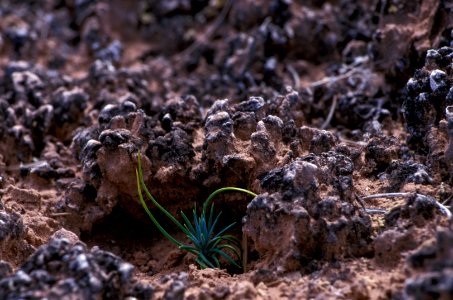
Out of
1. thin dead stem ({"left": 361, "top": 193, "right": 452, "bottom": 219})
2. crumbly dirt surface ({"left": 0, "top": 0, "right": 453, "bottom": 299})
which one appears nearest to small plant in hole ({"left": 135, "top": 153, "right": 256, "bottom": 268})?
crumbly dirt surface ({"left": 0, "top": 0, "right": 453, "bottom": 299})

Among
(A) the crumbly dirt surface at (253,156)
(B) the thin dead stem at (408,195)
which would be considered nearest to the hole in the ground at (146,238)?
(A) the crumbly dirt surface at (253,156)

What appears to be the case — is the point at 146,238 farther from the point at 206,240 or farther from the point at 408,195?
the point at 408,195

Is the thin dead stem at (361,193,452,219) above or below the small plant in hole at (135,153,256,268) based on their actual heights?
above

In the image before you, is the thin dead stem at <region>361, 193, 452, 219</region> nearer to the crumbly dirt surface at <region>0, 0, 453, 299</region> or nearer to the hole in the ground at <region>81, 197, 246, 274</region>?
the crumbly dirt surface at <region>0, 0, 453, 299</region>

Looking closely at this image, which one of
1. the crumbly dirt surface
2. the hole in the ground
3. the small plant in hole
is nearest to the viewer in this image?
the crumbly dirt surface

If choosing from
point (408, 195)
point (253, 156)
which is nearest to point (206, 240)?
point (253, 156)

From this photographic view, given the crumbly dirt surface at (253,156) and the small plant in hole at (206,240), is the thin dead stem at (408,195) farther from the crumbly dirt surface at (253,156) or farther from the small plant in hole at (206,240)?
the small plant in hole at (206,240)

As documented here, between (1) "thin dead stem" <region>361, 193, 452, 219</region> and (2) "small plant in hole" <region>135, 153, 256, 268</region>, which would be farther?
(2) "small plant in hole" <region>135, 153, 256, 268</region>

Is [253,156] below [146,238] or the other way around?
the other way around

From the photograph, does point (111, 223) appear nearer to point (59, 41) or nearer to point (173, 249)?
point (173, 249)
